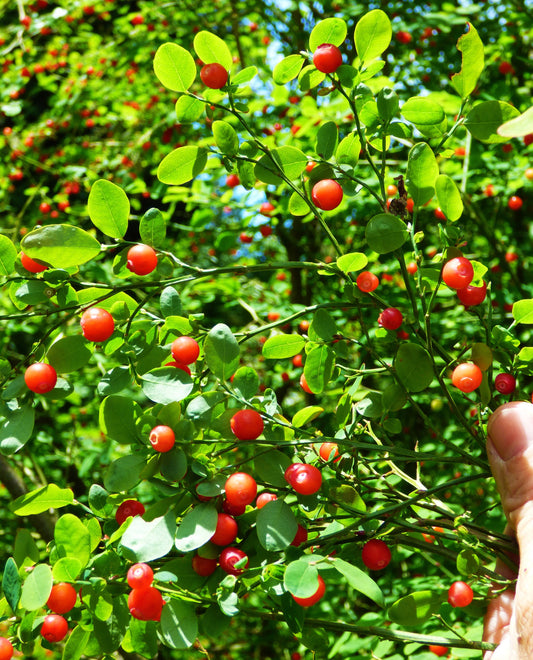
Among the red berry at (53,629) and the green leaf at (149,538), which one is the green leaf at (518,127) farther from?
the red berry at (53,629)

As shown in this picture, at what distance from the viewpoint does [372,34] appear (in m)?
0.92

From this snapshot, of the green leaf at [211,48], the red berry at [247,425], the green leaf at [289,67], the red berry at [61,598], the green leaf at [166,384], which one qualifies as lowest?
the red berry at [61,598]

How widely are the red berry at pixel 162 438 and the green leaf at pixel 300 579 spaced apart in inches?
8.2

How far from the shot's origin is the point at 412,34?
2922 millimetres

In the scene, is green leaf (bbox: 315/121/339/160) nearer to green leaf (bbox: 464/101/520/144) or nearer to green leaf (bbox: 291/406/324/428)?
green leaf (bbox: 464/101/520/144)

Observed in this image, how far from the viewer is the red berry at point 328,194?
0.92 metres

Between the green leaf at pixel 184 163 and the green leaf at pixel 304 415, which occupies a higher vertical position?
the green leaf at pixel 184 163

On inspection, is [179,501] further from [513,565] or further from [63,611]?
[513,565]

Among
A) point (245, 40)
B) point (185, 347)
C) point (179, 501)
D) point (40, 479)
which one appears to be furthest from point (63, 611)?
point (245, 40)

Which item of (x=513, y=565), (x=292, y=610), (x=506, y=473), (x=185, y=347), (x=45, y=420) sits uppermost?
(x=185, y=347)

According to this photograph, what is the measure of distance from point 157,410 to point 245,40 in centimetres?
Answer: 327

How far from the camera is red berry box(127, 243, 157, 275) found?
2.90 feet

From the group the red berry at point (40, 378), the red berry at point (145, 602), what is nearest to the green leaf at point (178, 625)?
the red berry at point (145, 602)

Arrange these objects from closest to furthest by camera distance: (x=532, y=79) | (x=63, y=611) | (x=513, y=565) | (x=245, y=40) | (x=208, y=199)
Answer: (x=63, y=611), (x=513, y=565), (x=208, y=199), (x=532, y=79), (x=245, y=40)
